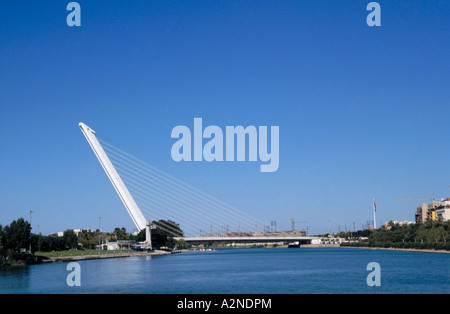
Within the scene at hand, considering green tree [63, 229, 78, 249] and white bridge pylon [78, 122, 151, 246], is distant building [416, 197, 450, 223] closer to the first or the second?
white bridge pylon [78, 122, 151, 246]

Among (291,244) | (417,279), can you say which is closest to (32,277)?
(417,279)

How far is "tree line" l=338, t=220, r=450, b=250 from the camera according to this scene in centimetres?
6012

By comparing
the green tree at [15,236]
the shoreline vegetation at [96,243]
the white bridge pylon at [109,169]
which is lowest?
the shoreline vegetation at [96,243]

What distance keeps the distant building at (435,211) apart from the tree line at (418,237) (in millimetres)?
9098

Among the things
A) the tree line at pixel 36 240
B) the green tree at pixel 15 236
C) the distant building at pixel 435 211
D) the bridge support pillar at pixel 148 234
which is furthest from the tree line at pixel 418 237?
the green tree at pixel 15 236

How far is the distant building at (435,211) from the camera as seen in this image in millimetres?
88250

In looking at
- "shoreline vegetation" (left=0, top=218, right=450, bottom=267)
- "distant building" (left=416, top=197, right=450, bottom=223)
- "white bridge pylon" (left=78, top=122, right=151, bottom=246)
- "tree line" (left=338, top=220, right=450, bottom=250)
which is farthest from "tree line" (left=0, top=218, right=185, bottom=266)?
"distant building" (left=416, top=197, right=450, bottom=223)

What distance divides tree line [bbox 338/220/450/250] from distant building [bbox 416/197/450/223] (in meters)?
9.10

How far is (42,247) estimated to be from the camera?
56.0m

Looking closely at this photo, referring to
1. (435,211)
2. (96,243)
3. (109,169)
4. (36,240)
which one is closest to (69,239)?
(36,240)

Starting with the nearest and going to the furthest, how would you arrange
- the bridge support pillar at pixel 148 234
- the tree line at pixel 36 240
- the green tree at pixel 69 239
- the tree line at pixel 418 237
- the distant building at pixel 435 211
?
1. the tree line at pixel 36 240
2. the tree line at pixel 418 237
3. the green tree at pixel 69 239
4. the bridge support pillar at pixel 148 234
5. the distant building at pixel 435 211

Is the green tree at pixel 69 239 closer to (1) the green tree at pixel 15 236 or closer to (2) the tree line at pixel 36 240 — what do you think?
(2) the tree line at pixel 36 240
